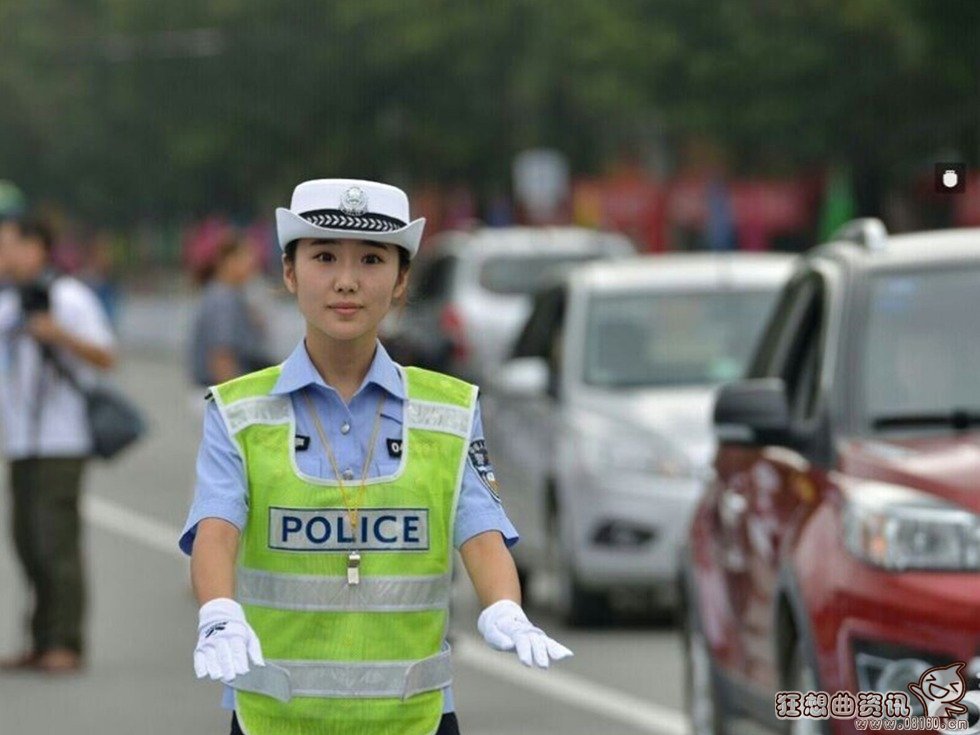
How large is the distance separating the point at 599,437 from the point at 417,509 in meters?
9.72

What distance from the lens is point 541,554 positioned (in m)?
15.9

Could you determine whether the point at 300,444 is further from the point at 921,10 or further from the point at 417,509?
the point at 921,10

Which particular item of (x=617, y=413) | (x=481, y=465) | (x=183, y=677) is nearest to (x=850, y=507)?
(x=481, y=465)

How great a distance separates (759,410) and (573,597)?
623cm

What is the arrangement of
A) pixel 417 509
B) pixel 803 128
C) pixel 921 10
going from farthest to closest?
pixel 803 128, pixel 921 10, pixel 417 509

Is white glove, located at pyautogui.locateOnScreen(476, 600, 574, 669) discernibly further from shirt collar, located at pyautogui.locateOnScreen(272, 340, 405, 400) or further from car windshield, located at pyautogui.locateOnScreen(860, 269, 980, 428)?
car windshield, located at pyautogui.locateOnScreen(860, 269, 980, 428)

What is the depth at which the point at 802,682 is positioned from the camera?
8.26 meters

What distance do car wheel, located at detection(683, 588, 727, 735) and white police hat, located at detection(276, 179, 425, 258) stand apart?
4.44 metres

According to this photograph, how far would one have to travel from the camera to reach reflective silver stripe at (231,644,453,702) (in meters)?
5.40

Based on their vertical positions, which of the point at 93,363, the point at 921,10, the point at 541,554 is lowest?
the point at 541,554

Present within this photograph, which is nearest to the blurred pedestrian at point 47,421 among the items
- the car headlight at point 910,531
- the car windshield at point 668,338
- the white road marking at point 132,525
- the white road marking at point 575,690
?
the white road marking at point 575,690

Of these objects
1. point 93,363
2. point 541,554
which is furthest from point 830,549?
point 541,554

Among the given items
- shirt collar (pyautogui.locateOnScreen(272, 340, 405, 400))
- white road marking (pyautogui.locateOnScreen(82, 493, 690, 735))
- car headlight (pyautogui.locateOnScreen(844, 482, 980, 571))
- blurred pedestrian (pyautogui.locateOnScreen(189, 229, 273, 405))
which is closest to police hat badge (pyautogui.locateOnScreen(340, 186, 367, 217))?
shirt collar (pyautogui.locateOnScreen(272, 340, 405, 400))

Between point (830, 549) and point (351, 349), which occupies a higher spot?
point (351, 349)
